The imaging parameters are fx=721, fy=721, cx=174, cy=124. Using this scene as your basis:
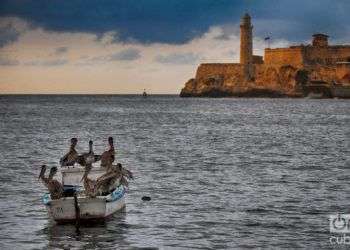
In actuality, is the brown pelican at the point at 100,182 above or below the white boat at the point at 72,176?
above

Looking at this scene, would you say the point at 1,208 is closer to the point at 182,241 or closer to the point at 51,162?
the point at 182,241

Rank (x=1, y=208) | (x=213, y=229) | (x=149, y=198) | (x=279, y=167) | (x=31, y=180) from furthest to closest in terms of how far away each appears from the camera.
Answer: (x=279, y=167)
(x=31, y=180)
(x=149, y=198)
(x=1, y=208)
(x=213, y=229)

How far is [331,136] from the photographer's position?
63.8m

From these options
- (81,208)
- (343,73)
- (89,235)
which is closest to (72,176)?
(81,208)

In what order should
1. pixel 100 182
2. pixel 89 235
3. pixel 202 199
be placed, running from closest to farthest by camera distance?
pixel 89 235 < pixel 100 182 < pixel 202 199

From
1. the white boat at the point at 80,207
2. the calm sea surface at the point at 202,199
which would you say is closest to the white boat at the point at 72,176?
the calm sea surface at the point at 202,199

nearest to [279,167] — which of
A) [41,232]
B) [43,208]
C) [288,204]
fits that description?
[288,204]

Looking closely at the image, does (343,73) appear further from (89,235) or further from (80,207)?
(89,235)

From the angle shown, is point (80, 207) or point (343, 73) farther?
point (343, 73)

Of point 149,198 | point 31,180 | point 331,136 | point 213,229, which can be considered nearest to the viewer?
point 213,229

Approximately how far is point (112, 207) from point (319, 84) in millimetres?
183708

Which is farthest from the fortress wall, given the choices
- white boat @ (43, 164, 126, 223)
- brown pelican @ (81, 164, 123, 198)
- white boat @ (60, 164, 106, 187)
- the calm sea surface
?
white boat @ (43, 164, 126, 223)

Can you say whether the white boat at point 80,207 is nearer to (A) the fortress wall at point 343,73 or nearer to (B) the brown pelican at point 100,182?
(B) the brown pelican at point 100,182

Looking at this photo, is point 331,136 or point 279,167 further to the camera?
point 331,136
